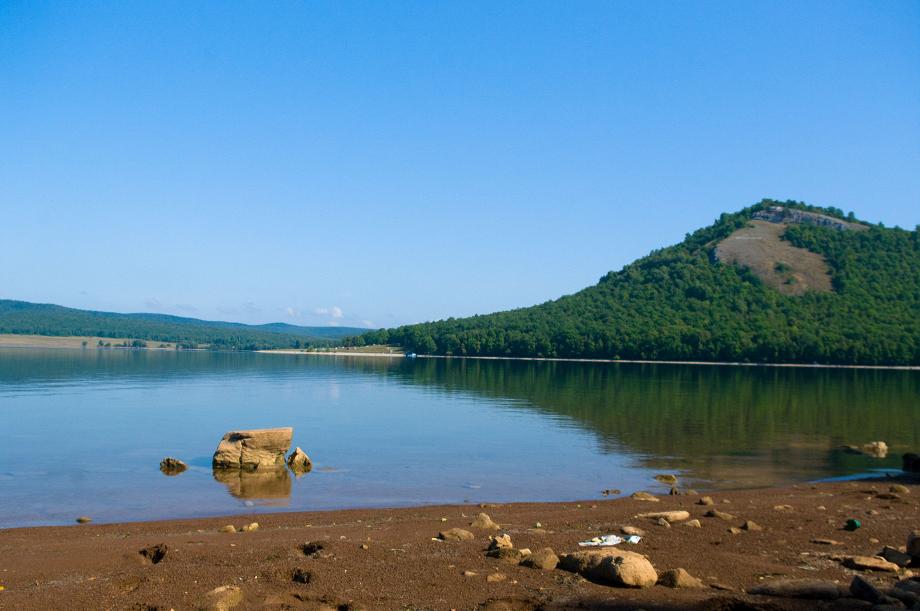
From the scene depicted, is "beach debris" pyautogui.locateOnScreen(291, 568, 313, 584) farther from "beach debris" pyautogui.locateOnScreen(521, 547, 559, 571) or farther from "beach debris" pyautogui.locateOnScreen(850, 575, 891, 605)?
"beach debris" pyautogui.locateOnScreen(850, 575, 891, 605)

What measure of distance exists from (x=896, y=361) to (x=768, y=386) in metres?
82.5

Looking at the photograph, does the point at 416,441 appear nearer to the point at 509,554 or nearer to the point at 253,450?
the point at 253,450

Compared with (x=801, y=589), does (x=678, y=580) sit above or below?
below

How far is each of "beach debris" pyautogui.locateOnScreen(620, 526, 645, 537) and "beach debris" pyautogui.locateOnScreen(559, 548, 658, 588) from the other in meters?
4.42

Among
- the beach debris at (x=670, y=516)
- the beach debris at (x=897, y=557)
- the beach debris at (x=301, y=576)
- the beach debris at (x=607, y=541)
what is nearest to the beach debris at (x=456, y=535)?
the beach debris at (x=607, y=541)

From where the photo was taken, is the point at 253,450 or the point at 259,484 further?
the point at 253,450

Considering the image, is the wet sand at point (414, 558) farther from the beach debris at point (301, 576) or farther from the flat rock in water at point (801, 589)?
the flat rock in water at point (801, 589)

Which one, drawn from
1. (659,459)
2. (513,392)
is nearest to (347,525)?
(659,459)

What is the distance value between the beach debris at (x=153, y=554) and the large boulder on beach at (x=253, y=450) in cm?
1674

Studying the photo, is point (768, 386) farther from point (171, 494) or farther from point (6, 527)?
point (6, 527)

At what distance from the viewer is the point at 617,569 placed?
44.7ft

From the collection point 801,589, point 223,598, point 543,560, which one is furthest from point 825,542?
point 223,598

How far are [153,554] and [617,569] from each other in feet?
32.2

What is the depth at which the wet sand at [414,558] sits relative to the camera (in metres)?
13.0
